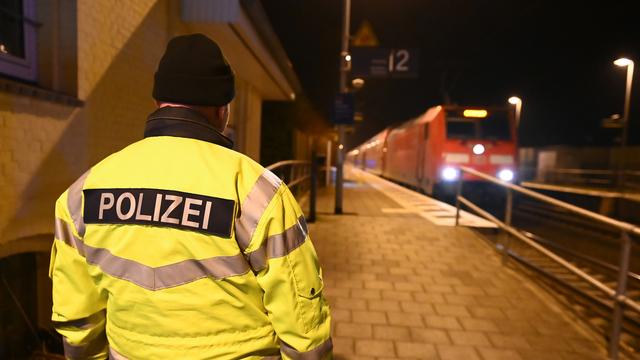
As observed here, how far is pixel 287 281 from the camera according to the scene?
3.93ft

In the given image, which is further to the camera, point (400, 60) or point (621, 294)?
point (400, 60)

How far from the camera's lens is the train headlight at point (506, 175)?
1084cm

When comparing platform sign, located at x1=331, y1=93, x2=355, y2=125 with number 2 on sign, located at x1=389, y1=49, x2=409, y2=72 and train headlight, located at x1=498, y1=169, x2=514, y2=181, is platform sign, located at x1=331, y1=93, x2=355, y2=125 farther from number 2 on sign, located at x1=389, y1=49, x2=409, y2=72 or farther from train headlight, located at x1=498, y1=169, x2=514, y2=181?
train headlight, located at x1=498, y1=169, x2=514, y2=181

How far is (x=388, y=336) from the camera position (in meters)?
3.18

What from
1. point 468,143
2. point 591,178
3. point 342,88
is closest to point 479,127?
point 468,143

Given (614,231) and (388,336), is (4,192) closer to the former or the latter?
(388,336)

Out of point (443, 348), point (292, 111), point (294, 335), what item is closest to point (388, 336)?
point (443, 348)

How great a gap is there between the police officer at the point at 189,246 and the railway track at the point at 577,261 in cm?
322

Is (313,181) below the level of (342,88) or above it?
below

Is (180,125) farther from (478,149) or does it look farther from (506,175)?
(506,175)

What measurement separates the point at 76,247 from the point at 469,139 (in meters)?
10.7

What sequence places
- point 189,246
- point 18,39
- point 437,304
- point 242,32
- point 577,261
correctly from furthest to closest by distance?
point 577,261 < point 242,32 < point 437,304 < point 18,39 < point 189,246

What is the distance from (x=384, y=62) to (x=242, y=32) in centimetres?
510

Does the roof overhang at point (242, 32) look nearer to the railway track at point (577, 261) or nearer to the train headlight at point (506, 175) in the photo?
the railway track at point (577, 261)
